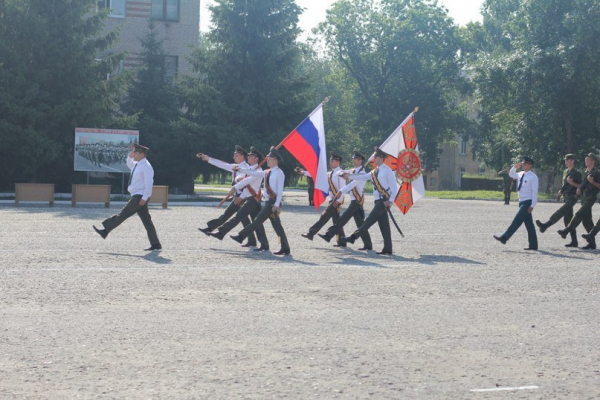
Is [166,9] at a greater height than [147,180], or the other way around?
[166,9]

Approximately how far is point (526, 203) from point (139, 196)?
24.0 feet

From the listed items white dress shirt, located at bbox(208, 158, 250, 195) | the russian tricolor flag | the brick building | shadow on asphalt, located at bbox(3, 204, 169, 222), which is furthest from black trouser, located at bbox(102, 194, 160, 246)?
the brick building

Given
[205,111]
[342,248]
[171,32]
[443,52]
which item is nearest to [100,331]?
[342,248]

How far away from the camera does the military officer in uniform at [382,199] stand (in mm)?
16500

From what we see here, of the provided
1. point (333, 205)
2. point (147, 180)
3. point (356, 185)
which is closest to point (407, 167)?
point (356, 185)

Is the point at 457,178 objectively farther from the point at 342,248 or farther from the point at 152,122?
the point at 342,248

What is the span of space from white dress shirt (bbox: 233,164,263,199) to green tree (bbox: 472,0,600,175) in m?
38.0

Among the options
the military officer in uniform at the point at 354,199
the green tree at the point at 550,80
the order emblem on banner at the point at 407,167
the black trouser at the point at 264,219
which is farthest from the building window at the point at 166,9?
the black trouser at the point at 264,219

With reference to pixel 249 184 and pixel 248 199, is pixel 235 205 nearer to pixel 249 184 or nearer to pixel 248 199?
pixel 248 199

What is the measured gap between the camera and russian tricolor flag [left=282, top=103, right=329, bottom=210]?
18.1 meters

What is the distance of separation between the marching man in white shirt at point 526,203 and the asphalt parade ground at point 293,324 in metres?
1.03

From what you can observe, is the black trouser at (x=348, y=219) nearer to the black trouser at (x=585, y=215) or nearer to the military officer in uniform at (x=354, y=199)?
the military officer in uniform at (x=354, y=199)

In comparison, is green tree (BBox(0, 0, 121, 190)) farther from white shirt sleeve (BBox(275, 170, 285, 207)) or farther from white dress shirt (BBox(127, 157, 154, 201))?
white shirt sleeve (BBox(275, 170, 285, 207))

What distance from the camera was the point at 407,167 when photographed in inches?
738
